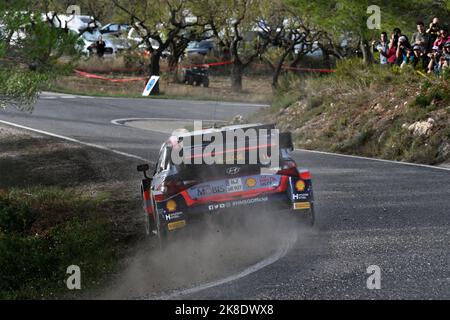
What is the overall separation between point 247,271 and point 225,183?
1.50 m

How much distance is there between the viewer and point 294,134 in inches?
937

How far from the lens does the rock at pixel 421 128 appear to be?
19.3m

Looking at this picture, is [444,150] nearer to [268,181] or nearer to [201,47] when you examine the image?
[268,181]

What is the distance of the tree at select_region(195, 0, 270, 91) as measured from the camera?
46.6 meters

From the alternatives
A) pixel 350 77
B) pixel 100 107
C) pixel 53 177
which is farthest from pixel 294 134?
pixel 100 107

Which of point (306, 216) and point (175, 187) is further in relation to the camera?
point (306, 216)

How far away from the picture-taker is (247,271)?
8.83 metres

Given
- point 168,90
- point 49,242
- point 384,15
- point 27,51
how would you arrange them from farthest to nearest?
point 168,90
point 384,15
point 27,51
point 49,242

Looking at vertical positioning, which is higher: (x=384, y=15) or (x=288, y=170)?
(x=384, y=15)

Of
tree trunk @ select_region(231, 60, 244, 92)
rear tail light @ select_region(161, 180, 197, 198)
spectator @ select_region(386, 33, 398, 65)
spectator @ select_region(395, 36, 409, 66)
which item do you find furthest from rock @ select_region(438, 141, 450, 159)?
tree trunk @ select_region(231, 60, 244, 92)

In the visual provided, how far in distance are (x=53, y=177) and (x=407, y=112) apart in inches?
349

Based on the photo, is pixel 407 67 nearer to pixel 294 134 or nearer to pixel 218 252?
pixel 294 134

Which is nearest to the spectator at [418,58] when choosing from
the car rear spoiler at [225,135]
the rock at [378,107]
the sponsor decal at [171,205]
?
the rock at [378,107]

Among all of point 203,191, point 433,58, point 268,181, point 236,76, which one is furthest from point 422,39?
point 236,76
